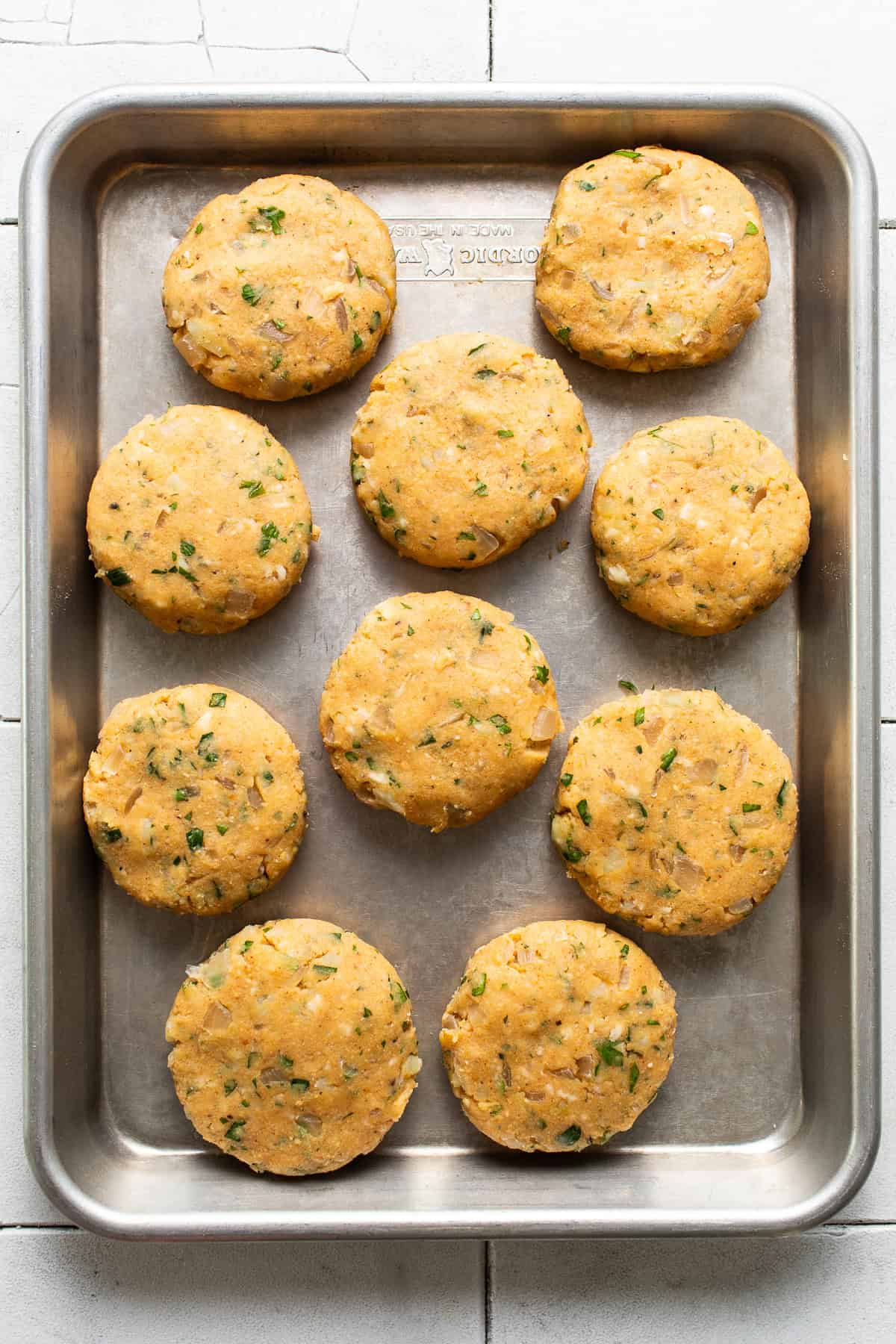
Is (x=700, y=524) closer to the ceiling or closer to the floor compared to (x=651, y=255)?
closer to the floor

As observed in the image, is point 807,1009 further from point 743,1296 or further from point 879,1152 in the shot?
point 743,1296

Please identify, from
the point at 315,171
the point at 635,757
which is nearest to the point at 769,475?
the point at 635,757

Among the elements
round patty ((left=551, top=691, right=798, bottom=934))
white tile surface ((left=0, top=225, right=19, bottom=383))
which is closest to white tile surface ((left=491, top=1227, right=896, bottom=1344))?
round patty ((left=551, top=691, right=798, bottom=934))

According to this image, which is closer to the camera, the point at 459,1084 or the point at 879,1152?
the point at 459,1084

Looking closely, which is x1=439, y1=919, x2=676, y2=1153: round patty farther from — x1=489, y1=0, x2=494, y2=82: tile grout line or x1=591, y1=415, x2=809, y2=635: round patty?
x1=489, y1=0, x2=494, y2=82: tile grout line

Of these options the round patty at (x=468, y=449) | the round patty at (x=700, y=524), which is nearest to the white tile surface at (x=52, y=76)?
the round patty at (x=468, y=449)

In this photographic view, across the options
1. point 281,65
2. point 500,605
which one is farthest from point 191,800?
point 281,65

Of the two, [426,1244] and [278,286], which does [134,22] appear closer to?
[278,286]
